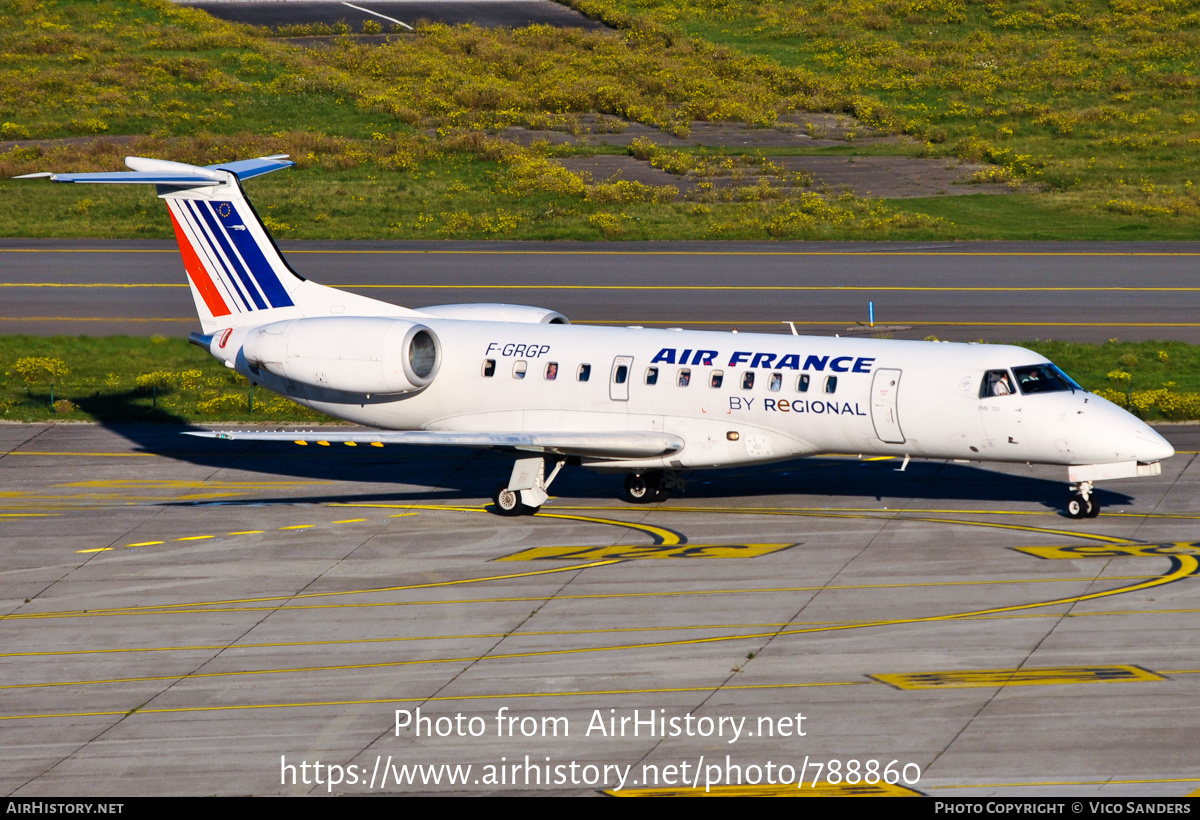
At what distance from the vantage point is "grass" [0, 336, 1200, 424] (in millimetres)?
37688

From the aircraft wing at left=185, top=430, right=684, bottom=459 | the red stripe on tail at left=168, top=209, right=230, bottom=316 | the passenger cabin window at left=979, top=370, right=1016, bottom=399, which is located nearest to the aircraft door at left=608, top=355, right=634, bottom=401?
the aircraft wing at left=185, top=430, right=684, bottom=459

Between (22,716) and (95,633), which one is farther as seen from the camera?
(95,633)

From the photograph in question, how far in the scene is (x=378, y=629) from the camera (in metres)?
22.8

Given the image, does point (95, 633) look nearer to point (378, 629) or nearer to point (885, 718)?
point (378, 629)

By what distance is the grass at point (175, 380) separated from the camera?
1484 inches

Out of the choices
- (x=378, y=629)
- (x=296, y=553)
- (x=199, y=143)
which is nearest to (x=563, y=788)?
(x=378, y=629)

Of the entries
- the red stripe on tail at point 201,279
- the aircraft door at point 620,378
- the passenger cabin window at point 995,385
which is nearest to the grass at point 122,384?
the red stripe on tail at point 201,279

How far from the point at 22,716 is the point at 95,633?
341 centimetres

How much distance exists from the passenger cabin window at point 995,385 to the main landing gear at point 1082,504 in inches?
92.9

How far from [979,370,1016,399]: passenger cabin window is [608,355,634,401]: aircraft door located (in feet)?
22.8

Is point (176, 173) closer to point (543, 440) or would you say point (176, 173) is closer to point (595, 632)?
point (543, 440)

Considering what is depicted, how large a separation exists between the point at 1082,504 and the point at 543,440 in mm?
10461

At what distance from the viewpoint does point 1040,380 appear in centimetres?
2622

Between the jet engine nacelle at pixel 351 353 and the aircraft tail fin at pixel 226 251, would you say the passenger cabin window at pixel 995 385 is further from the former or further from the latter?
the aircraft tail fin at pixel 226 251
